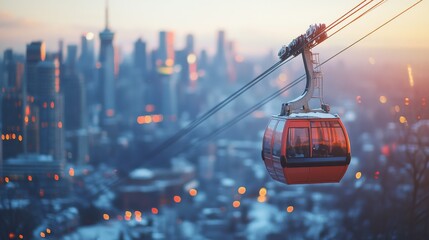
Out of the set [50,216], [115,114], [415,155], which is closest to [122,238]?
[50,216]

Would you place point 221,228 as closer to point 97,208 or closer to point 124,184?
point 97,208

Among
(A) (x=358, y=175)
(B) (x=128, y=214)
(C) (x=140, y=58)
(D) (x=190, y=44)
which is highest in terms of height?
(D) (x=190, y=44)

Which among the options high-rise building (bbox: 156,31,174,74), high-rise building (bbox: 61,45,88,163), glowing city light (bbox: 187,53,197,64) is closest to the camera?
high-rise building (bbox: 61,45,88,163)

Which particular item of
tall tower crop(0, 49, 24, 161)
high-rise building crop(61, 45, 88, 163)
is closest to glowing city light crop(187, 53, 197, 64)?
high-rise building crop(61, 45, 88, 163)

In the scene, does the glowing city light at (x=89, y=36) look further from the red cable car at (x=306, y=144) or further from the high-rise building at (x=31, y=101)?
the red cable car at (x=306, y=144)

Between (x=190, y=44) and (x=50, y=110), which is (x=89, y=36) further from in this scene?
(x=190, y=44)

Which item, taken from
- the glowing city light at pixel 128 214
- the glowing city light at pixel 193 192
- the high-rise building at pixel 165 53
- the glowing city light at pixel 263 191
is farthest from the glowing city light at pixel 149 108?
the glowing city light at pixel 128 214

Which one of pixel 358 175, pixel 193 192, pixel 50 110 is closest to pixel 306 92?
pixel 50 110

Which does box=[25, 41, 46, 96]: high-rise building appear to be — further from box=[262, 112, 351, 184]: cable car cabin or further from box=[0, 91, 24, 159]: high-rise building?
box=[262, 112, 351, 184]: cable car cabin
